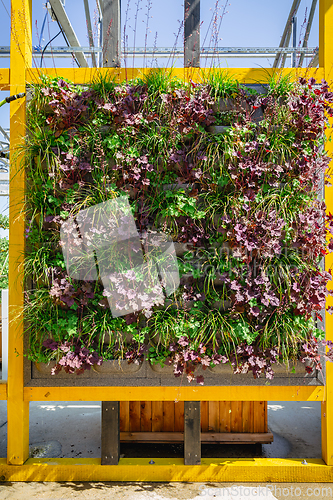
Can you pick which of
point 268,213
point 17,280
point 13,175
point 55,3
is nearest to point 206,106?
point 268,213

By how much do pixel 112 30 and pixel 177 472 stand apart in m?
3.38

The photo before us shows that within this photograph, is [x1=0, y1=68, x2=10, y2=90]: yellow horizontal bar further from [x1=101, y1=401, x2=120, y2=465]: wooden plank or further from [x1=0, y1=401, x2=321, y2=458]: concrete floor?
[x1=0, y1=401, x2=321, y2=458]: concrete floor

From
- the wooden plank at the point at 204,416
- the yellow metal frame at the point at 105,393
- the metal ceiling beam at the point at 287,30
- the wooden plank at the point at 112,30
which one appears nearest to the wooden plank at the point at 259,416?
the wooden plank at the point at 204,416

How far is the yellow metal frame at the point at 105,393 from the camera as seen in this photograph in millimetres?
2332

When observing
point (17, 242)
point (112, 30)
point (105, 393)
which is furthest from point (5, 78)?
point (105, 393)

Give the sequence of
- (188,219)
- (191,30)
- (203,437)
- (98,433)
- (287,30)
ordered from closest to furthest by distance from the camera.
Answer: (188,219), (191,30), (203,437), (98,433), (287,30)

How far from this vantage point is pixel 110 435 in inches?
96.0

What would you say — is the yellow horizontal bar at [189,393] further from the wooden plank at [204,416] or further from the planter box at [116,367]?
the wooden plank at [204,416]

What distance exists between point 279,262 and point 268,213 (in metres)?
0.36

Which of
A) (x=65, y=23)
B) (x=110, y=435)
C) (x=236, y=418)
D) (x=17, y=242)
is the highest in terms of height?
(x=65, y=23)

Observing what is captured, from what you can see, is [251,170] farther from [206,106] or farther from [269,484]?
[269,484]

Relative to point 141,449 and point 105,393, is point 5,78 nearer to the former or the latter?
point 105,393

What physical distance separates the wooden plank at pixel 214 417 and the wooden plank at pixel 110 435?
987mm

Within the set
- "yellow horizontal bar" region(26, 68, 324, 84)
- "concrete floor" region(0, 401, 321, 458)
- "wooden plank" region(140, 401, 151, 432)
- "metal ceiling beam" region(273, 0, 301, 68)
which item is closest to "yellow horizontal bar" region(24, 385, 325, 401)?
"wooden plank" region(140, 401, 151, 432)
